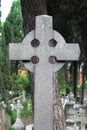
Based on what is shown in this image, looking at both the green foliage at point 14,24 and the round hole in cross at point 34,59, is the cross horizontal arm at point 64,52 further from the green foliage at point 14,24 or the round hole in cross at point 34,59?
the green foliage at point 14,24

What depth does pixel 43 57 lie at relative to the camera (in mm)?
4898

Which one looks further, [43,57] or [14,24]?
[14,24]

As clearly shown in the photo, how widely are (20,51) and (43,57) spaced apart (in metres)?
0.27

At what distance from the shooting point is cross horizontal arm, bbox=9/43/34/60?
16.0 feet

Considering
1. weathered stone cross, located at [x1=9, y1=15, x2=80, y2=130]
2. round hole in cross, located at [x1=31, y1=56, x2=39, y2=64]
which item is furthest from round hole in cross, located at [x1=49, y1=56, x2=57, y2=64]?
round hole in cross, located at [x1=31, y1=56, x2=39, y2=64]

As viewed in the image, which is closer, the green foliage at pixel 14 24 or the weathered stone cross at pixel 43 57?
the weathered stone cross at pixel 43 57

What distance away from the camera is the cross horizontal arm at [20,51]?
4.88 metres

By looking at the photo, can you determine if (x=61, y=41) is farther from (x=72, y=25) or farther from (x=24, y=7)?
(x=72, y=25)

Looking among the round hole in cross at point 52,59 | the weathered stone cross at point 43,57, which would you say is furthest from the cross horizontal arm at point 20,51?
the round hole in cross at point 52,59

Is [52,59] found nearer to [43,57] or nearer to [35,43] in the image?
[43,57]

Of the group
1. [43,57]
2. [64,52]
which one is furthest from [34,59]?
[64,52]

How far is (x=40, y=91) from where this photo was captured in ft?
16.2

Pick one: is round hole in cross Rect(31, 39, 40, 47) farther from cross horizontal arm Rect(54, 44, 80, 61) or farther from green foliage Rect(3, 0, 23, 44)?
green foliage Rect(3, 0, 23, 44)

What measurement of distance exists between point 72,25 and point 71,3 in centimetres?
120
